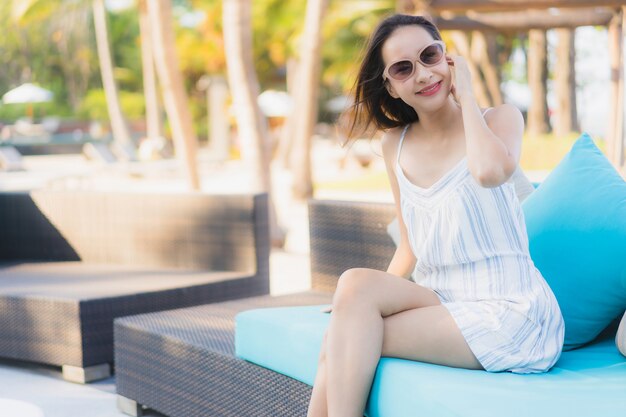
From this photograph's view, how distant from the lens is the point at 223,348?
324 centimetres

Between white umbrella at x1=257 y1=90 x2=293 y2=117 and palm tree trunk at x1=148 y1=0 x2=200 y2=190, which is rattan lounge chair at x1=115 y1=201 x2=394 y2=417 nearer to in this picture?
palm tree trunk at x1=148 y1=0 x2=200 y2=190

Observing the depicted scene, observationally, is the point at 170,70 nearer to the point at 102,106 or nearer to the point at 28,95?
the point at 28,95

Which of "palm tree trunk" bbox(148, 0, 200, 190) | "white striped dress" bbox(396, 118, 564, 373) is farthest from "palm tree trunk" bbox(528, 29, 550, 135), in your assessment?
"white striped dress" bbox(396, 118, 564, 373)

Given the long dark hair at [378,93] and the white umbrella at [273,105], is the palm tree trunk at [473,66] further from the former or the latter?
the long dark hair at [378,93]

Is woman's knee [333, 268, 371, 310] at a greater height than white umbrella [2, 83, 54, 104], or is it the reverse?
white umbrella [2, 83, 54, 104]

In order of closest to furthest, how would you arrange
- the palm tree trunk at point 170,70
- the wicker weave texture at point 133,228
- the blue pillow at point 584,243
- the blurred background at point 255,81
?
the blue pillow at point 584,243, the wicker weave texture at point 133,228, the blurred background at point 255,81, the palm tree trunk at point 170,70

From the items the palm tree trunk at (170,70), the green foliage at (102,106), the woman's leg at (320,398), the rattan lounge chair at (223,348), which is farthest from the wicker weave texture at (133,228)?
the green foliage at (102,106)

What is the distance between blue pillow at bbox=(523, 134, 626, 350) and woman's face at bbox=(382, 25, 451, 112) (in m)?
0.58

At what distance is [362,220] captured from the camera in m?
4.05

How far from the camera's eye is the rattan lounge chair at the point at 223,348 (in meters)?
3.02

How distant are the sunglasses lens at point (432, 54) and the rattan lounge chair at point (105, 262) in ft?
7.23

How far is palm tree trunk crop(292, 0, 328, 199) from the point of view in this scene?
1004cm

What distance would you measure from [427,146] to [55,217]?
11.5ft

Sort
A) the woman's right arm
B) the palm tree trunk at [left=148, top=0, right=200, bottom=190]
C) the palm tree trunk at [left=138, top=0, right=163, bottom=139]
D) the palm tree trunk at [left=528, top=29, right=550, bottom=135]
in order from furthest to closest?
the palm tree trunk at [left=138, top=0, right=163, bottom=139] < the palm tree trunk at [left=528, top=29, right=550, bottom=135] < the palm tree trunk at [left=148, top=0, right=200, bottom=190] < the woman's right arm
